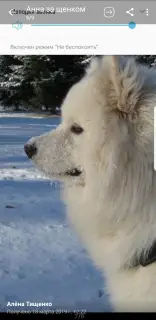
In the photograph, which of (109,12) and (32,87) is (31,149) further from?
(32,87)

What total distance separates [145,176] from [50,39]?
0.71 m

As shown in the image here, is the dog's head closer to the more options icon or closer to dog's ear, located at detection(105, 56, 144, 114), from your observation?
dog's ear, located at detection(105, 56, 144, 114)

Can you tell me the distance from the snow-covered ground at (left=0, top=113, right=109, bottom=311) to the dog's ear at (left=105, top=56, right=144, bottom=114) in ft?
3.07

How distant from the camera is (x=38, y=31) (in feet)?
5.53

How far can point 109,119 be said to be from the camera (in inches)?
58.1

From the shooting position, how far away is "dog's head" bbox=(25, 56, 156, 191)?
142 cm

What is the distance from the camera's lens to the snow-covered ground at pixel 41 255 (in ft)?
7.17

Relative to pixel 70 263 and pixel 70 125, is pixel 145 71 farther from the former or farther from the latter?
pixel 70 263

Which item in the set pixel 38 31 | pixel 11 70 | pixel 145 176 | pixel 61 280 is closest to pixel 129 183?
pixel 145 176

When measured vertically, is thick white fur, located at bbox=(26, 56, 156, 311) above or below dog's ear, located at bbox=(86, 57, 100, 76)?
below

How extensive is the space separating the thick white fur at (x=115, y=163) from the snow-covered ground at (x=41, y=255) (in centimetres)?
35

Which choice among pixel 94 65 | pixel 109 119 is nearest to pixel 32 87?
pixel 94 65

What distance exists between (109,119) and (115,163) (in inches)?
6.4

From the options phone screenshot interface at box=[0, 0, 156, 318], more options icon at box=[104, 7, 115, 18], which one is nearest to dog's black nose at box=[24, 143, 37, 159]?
phone screenshot interface at box=[0, 0, 156, 318]
